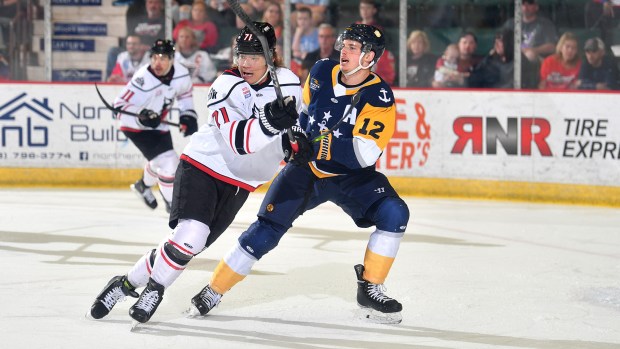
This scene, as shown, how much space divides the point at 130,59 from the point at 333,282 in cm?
480

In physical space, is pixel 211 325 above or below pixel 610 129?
below

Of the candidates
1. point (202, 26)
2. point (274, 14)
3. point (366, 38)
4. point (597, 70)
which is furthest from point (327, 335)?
point (202, 26)

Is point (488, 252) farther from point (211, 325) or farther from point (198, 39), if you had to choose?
point (198, 39)

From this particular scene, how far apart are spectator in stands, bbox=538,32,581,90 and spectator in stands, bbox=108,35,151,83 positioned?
3.23 metres

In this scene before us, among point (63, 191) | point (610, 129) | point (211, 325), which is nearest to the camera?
point (211, 325)

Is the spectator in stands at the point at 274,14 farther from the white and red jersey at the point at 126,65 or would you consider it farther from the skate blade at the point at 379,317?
the skate blade at the point at 379,317

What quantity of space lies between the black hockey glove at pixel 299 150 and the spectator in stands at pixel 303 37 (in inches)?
208

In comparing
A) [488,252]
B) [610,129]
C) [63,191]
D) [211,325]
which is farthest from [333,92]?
[63,191]

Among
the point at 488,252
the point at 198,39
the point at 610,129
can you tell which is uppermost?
the point at 198,39

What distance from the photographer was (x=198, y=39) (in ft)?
30.8

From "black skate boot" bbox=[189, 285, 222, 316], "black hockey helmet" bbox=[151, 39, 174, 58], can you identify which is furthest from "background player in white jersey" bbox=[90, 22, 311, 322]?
"black hockey helmet" bbox=[151, 39, 174, 58]

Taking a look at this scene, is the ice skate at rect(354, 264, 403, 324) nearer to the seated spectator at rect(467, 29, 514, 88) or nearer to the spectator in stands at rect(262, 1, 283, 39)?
the seated spectator at rect(467, 29, 514, 88)

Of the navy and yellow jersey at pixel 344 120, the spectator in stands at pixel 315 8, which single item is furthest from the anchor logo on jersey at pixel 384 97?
the spectator in stands at pixel 315 8

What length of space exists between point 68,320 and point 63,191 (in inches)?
182
